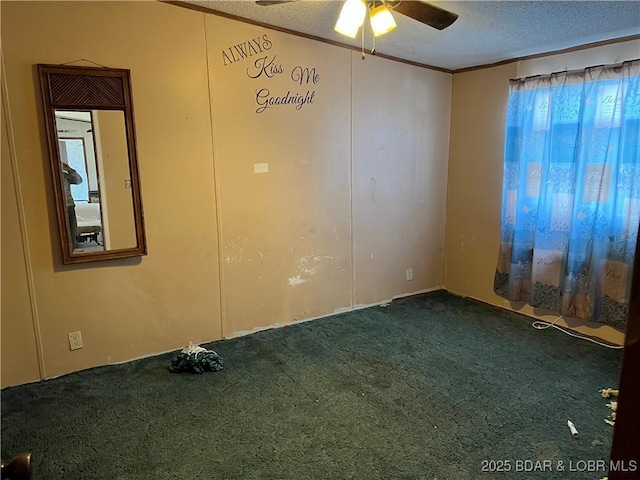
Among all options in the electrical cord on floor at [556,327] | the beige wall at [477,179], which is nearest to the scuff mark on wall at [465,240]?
the beige wall at [477,179]

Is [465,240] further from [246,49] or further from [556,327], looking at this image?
[246,49]

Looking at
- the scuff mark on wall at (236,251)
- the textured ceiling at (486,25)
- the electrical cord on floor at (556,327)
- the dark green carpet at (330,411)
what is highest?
the textured ceiling at (486,25)

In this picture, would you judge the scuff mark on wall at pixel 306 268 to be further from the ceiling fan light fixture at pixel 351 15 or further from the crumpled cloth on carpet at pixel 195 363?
the ceiling fan light fixture at pixel 351 15

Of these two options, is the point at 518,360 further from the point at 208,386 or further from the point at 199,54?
the point at 199,54

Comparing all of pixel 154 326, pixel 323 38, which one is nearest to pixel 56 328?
pixel 154 326

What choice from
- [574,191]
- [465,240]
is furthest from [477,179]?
[574,191]

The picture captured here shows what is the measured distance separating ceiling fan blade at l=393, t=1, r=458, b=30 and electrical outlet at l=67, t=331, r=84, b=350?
8.86 feet

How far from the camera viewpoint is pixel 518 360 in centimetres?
284

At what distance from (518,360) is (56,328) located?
303 centimetres

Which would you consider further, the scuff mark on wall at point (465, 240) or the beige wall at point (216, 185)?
the scuff mark on wall at point (465, 240)

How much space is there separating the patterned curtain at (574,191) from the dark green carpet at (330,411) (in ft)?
1.40

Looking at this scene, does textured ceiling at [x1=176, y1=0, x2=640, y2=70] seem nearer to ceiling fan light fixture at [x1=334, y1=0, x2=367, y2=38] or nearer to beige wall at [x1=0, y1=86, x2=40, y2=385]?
ceiling fan light fixture at [x1=334, y1=0, x2=367, y2=38]

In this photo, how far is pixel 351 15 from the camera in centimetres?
216

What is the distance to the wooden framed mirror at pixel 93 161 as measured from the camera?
7.83ft
